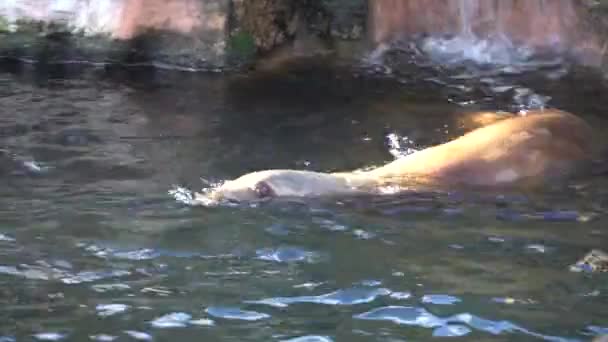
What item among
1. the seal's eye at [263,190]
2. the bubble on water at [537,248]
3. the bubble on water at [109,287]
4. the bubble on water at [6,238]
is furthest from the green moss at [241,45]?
the bubble on water at [109,287]

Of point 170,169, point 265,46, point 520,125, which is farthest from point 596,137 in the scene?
point 265,46

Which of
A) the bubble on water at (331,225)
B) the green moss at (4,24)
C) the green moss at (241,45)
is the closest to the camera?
the bubble on water at (331,225)

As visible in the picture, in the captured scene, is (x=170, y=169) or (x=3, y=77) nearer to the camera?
(x=170, y=169)

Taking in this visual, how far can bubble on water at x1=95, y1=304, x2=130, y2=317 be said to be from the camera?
16.7 feet

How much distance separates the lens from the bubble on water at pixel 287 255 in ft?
19.2

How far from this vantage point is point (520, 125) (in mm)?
7852

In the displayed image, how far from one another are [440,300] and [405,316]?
267 millimetres

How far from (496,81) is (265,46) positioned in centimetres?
264

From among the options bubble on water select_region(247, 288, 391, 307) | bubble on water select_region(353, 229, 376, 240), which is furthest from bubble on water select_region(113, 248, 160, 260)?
bubble on water select_region(353, 229, 376, 240)

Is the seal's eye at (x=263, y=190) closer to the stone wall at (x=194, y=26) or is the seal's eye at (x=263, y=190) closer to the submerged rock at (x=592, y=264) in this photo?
the submerged rock at (x=592, y=264)

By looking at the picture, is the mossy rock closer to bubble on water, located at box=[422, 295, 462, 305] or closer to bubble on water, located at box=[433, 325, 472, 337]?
bubble on water, located at box=[422, 295, 462, 305]

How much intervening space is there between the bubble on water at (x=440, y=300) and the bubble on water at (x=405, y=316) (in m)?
0.12

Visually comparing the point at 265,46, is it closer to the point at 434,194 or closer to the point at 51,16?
the point at 51,16

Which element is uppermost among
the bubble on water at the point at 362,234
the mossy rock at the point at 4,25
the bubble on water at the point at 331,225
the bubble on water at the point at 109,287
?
the mossy rock at the point at 4,25
